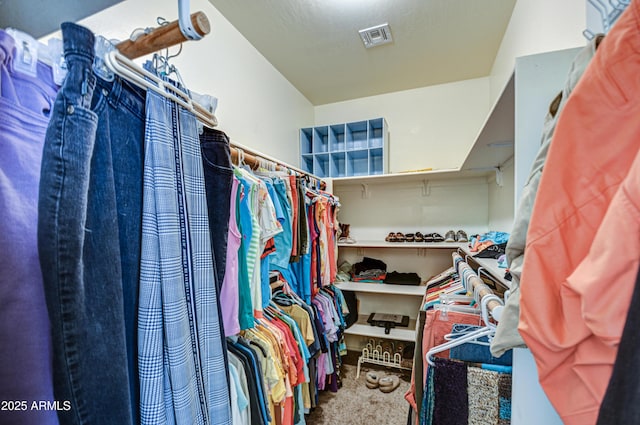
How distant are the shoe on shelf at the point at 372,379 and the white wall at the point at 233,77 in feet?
6.48

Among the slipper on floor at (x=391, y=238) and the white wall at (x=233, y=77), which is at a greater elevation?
the white wall at (x=233, y=77)

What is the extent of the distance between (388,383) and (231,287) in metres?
1.74

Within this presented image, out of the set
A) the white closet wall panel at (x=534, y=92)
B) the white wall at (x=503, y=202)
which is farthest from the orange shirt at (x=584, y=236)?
the white wall at (x=503, y=202)

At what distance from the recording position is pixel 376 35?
5.70 feet

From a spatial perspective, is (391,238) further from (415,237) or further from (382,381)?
(382,381)

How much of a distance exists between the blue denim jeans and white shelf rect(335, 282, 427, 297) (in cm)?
164

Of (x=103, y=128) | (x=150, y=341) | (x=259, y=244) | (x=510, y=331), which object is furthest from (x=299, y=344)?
(x=103, y=128)

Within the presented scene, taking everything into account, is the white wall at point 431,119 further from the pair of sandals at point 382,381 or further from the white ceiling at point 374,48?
the pair of sandals at point 382,381

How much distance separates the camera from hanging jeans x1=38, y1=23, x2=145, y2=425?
38 cm

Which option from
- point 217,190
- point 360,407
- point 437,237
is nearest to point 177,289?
point 217,190

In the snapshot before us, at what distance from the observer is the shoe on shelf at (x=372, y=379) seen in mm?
2018

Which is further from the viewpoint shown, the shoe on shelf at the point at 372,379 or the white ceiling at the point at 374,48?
the shoe on shelf at the point at 372,379

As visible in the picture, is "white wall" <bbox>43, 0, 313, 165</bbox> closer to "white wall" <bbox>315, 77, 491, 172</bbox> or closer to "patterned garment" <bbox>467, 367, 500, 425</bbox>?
"white wall" <bbox>315, 77, 491, 172</bbox>

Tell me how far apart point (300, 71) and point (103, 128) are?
2.02 meters
